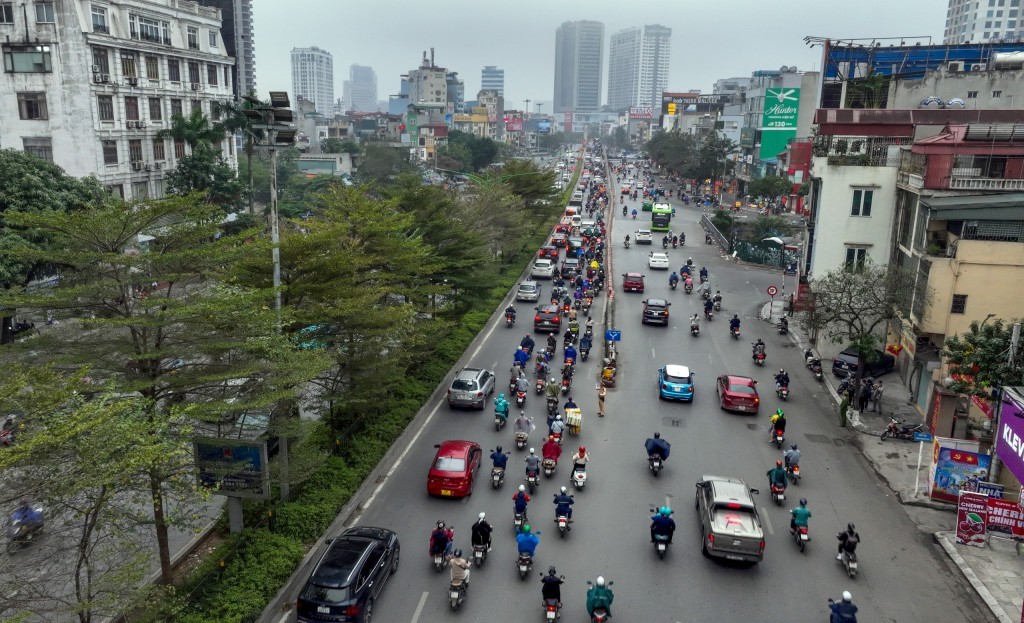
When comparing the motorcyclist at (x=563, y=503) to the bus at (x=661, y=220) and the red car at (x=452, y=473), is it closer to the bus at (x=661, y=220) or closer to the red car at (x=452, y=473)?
the red car at (x=452, y=473)

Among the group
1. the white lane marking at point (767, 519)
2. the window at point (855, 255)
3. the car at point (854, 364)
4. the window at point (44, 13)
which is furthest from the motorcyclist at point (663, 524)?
the window at point (44, 13)

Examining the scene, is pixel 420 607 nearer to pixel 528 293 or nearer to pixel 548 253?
pixel 528 293

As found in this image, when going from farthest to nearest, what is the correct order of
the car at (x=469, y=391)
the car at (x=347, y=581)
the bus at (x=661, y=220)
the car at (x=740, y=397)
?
the bus at (x=661, y=220), the car at (x=740, y=397), the car at (x=469, y=391), the car at (x=347, y=581)

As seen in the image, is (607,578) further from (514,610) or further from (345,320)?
(345,320)

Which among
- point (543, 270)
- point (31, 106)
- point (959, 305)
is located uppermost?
point (31, 106)

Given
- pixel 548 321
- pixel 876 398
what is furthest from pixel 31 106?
pixel 876 398
